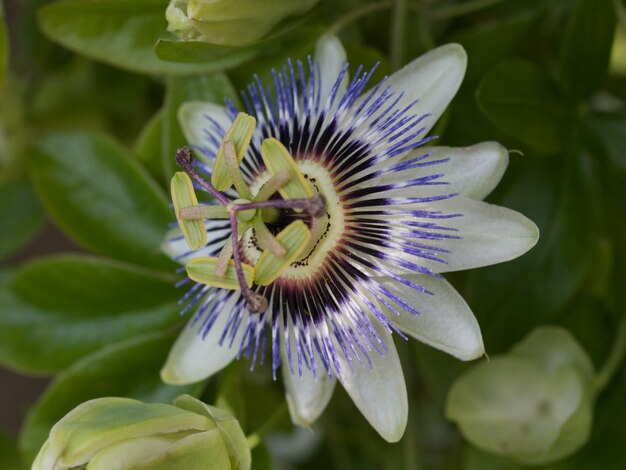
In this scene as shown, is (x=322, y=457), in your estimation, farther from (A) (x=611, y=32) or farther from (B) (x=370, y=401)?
(A) (x=611, y=32)

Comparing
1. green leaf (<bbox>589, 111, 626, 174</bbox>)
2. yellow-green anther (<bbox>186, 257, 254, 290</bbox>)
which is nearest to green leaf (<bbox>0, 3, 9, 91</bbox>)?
yellow-green anther (<bbox>186, 257, 254, 290</bbox>)

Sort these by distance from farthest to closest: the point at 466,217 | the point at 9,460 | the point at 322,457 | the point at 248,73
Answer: the point at 322,457, the point at 9,460, the point at 248,73, the point at 466,217

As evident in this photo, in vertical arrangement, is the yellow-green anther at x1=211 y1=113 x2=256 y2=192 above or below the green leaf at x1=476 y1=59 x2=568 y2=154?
above

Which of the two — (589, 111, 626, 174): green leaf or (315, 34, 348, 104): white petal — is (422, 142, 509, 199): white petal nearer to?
(315, 34, 348, 104): white petal

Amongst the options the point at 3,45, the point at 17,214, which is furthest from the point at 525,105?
the point at 17,214

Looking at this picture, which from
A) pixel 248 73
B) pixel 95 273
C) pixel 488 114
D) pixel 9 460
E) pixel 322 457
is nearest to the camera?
pixel 488 114

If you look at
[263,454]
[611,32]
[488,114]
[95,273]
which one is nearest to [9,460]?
[95,273]

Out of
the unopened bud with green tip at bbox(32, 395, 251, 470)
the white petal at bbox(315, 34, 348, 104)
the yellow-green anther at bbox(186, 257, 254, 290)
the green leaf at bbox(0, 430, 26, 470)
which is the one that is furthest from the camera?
the green leaf at bbox(0, 430, 26, 470)
